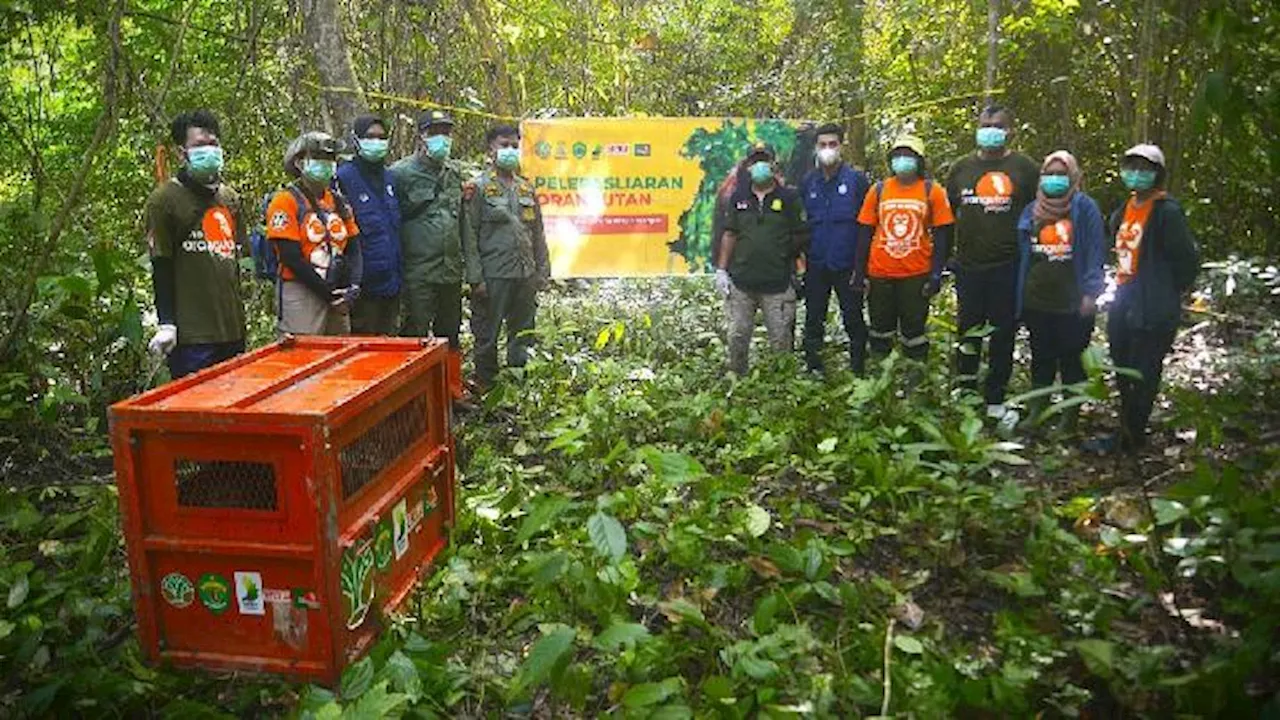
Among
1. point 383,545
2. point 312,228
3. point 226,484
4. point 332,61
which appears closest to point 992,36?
point 332,61

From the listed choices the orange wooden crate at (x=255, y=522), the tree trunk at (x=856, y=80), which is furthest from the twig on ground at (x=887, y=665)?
the tree trunk at (x=856, y=80)

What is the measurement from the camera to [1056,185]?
5.54 m

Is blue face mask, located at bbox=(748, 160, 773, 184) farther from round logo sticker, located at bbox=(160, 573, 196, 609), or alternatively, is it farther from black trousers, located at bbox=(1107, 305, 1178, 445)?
round logo sticker, located at bbox=(160, 573, 196, 609)

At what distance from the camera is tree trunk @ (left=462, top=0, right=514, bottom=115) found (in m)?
9.71

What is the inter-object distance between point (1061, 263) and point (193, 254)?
469cm

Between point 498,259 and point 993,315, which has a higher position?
point 498,259

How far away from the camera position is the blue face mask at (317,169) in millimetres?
5254

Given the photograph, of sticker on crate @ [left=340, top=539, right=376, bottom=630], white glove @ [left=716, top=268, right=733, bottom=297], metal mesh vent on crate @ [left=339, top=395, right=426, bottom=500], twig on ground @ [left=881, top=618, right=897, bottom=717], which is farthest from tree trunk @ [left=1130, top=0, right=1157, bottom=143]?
sticker on crate @ [left=340, top=539, right=376, bottom=630]

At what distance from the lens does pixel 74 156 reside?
33.2 ft

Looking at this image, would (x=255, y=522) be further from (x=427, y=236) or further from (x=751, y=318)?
(x=751, y=318)

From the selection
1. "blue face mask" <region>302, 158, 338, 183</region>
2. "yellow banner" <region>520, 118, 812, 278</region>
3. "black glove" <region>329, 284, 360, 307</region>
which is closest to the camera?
"blue face mask" <region>302, 158, 338, 183</region>

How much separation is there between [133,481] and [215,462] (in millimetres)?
248

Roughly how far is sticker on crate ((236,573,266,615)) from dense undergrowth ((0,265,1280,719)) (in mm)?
257

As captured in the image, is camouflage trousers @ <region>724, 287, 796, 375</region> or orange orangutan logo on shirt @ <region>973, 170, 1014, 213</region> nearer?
orange orangutan logo on shirt @ <region>973, 170, 1014, 213</region>
